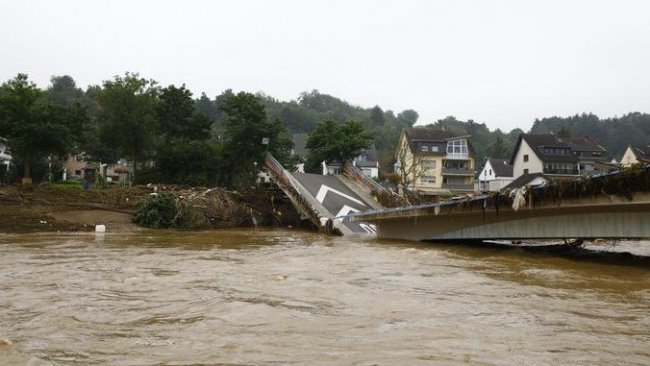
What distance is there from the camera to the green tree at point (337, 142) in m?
34.7

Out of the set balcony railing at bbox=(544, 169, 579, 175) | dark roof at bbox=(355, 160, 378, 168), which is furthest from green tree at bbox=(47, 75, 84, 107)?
balcony railing at bbox=(544, 169, 579, 175)

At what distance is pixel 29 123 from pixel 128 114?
19.3ft

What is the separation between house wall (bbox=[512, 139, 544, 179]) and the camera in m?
64.9

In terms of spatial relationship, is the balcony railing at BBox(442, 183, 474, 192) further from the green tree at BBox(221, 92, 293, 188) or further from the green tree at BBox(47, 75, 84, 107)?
the green tree at BBox(47, 75, 84, 107)

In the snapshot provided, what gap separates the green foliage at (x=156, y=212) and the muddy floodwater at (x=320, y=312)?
13.0 meters

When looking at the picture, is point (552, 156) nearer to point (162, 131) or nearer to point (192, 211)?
point (162, 131)

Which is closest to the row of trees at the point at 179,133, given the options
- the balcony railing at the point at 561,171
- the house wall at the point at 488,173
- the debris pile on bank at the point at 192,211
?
the debris pile on bank at the point at 192,211

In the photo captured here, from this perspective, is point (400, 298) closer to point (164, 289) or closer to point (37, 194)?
point (164, 289)

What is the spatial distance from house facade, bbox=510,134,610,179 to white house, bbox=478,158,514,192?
2959mm

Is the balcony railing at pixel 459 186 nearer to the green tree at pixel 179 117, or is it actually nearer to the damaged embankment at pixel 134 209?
the green tree at pixel 179 117

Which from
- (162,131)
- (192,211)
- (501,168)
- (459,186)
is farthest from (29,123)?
(501,168)

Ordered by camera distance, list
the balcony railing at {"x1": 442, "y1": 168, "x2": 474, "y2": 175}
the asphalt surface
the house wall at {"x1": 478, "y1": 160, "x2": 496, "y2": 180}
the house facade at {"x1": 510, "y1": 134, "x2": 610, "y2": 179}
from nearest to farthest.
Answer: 1. the asphalt surface
2. the house facade at {"x1": 510, "y1": 134, "x2": 610, "y2": 179}
3. the balcony railing at {"x1": 442, "y1": 168, "x2": 474, "y2": 175}
4. the house wall at {"x1": 478, "y1": 160, "x2": 496, "y2": 180}

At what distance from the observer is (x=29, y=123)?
1181 inches

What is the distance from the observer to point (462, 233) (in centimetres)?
1731
